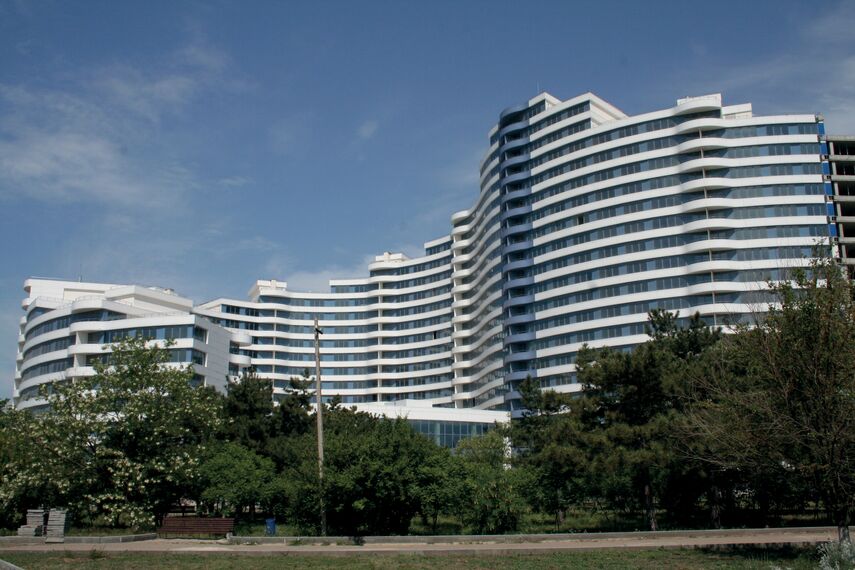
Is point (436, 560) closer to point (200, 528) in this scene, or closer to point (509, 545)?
point (509, 545)

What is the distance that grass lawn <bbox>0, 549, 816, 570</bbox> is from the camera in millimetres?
23078

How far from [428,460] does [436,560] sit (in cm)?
927

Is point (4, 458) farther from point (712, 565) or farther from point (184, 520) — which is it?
point (712, 565)

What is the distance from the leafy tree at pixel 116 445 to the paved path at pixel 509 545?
742 centimetres

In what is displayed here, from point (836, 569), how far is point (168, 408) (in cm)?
3337

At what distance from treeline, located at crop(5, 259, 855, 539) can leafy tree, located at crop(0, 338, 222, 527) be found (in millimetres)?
85

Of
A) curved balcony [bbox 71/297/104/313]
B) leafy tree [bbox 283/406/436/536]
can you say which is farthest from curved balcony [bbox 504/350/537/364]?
leafy tree [bbox 283/406/436/536]

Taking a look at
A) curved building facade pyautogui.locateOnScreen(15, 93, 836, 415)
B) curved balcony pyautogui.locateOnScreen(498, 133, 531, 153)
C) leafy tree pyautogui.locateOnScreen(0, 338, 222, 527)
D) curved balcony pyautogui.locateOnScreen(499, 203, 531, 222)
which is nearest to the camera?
leafy tree pyautogui.locateOnScreen(0, 338, 222, 527)

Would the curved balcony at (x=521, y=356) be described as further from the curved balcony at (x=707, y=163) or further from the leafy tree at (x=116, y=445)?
the leafy tree at (x=116, y=445)

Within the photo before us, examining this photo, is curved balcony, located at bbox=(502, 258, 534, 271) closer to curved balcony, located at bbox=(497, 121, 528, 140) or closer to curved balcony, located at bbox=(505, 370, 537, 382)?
curved balcony, located at bbox=(505, 370, 537, 382)

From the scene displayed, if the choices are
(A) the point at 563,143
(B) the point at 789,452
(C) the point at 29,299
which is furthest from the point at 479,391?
(B) the point at 789,452

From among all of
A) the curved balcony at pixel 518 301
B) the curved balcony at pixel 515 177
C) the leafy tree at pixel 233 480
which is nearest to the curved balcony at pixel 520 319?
the curved balcony at pixel 518 301

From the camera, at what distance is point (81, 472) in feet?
128

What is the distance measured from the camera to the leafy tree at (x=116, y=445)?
38.8 meters
